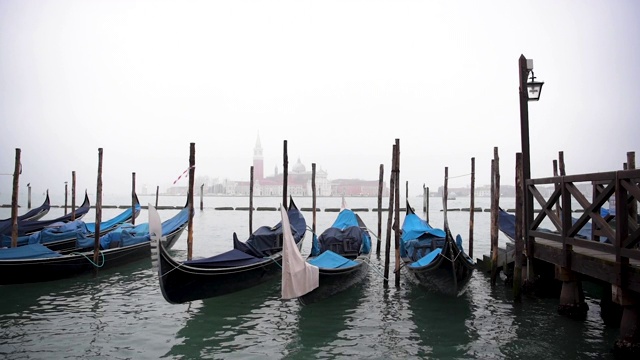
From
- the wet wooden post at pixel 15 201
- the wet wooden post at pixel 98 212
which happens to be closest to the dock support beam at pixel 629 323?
the wet wooden post at pixel 98 212

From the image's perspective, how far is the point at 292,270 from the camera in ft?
15.5

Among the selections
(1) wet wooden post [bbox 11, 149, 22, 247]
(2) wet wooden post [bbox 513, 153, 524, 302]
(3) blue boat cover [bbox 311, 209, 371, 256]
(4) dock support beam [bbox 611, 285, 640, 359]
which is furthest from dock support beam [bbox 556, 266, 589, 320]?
(1) wet wooden post [bbox 11, 149, 22, 247]

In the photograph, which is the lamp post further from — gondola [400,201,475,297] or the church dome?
the church dome

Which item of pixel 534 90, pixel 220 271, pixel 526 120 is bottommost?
pixel 220 271

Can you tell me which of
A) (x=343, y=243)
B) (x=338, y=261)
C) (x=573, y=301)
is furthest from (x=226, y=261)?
(x=573, y=301)

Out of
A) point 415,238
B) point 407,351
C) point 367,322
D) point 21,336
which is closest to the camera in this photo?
point 407,351

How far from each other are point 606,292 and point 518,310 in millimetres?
991

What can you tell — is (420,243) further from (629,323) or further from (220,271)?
(629,323)

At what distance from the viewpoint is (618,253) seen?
3.40 meters

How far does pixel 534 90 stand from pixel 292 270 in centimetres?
375

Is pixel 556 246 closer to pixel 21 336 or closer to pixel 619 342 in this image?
pixel 619 342

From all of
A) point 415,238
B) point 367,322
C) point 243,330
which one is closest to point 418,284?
point 415,238

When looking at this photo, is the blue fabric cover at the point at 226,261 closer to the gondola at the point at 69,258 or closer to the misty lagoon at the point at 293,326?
the misty lagoon at the point at 293,326

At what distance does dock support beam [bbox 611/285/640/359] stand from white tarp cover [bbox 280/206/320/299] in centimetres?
294
